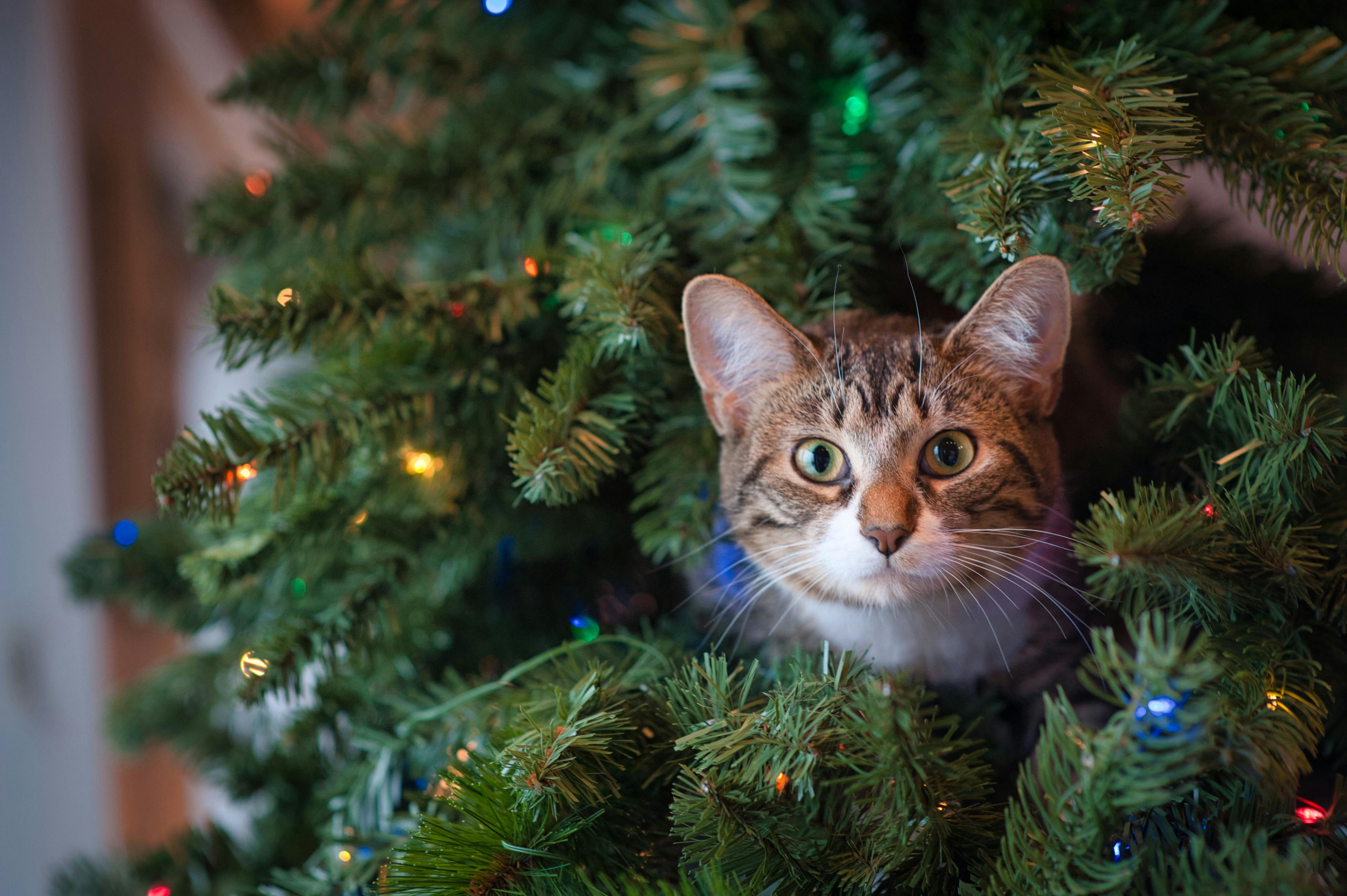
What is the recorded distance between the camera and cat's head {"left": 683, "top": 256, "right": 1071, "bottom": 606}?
0.66 metres

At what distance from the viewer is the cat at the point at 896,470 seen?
66cm

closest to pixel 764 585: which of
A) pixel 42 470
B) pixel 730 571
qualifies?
pixel 730 571

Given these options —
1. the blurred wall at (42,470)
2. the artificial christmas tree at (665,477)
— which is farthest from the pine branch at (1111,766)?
the blurred wall at (42,470)

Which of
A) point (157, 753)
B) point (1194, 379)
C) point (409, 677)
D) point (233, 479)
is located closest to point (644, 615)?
point (409, 677)

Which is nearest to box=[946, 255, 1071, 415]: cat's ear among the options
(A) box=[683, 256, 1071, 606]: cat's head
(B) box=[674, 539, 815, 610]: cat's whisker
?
(A) box=[683, 256, 1071, 606]: cat's head

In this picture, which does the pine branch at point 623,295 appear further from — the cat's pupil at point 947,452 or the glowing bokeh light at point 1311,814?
the glowing bokeh light at point 1311,814

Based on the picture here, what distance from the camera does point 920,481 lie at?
0.69m

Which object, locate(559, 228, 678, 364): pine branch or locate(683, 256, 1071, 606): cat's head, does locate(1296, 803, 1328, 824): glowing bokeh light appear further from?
locate(559, 228, 678, 364): pine branch

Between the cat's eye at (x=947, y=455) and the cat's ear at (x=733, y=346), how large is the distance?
0.13 metres

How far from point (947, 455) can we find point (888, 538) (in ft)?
0.37

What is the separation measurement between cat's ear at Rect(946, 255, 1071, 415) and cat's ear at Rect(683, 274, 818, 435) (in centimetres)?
14

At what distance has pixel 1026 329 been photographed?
67 centimetres

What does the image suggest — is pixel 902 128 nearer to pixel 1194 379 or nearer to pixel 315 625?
pixel 1194 379

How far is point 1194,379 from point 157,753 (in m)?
1.71
